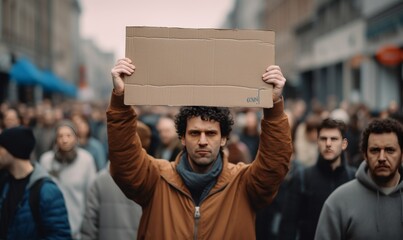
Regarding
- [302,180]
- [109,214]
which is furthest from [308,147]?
[109,214]

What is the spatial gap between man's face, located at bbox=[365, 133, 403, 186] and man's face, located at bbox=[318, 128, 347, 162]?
155 cm

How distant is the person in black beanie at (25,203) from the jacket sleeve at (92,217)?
901mm

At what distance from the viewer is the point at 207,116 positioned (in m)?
4.22

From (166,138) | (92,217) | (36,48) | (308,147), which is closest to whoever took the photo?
(92,217)

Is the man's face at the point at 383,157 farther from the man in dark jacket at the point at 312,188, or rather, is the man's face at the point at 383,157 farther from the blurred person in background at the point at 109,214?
the blurred person in background at the point at 109,214

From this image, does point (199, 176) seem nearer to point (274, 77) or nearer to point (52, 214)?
point (274, 77)

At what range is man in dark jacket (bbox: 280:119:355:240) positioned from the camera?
238 inches

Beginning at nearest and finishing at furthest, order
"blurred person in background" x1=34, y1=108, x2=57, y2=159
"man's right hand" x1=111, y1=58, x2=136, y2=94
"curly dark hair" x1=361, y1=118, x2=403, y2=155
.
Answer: "man's right hand" x1=111, y1=58, x2=136, y2=94
"curly dark hair" x1=361, y1=118, x2=403, y2=155
"blurred person in background" x1=34, y1=108, x2=57, y2=159

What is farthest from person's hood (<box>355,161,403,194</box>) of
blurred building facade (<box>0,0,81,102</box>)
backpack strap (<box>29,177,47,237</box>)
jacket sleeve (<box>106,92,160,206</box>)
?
blurred building facade (<box>0,0,81,102</box>)

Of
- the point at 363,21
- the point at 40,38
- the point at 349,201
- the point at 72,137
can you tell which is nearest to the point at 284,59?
the point at 40,38

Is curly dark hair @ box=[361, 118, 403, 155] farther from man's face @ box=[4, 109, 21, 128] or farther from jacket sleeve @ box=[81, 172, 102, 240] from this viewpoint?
man's face @ box=[4, 109, 21, 128]

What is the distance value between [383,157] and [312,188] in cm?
170

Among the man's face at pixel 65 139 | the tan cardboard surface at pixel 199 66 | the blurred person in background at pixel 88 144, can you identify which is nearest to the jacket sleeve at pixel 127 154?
the tan cardboard surface at pixel 199 66

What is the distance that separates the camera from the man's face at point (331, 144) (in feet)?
20.1
